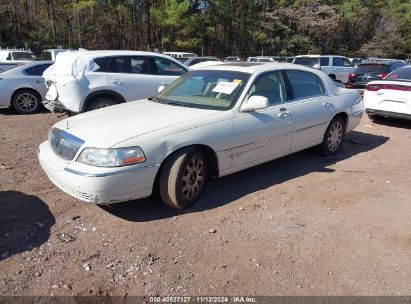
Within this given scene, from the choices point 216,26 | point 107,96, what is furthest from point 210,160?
point 216,26

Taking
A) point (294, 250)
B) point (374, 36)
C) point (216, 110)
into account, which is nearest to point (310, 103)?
point (216, 110)

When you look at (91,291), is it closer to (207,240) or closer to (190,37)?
(207,240)

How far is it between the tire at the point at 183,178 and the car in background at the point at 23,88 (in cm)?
762

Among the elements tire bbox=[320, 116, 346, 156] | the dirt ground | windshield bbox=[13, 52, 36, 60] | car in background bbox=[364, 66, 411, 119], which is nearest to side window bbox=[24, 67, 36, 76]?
the dirt ground

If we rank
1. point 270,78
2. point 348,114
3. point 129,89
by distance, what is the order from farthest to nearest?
point 129,89
point 348,114
point 270,78

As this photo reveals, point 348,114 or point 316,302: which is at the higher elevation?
point 348,114

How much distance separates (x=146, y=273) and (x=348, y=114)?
453 cm

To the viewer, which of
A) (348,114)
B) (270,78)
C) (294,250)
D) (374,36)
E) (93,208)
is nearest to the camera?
(294,250)

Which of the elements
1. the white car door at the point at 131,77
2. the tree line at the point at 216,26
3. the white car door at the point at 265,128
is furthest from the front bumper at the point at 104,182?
the tree line at the point at 216,26

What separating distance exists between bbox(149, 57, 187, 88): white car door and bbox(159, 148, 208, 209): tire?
4.88 meters

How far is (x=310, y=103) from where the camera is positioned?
218 inches

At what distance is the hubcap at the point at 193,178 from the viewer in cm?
413

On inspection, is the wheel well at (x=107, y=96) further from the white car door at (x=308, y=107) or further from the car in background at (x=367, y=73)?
the car in background at (x=367, y=73)

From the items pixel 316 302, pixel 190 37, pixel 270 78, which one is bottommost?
pixel 316 302
